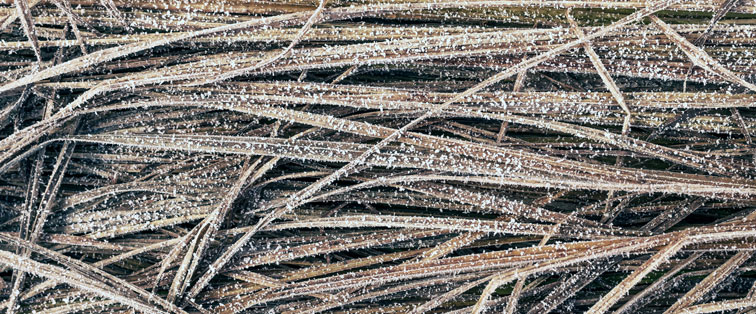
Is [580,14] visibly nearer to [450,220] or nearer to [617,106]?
[617,106]

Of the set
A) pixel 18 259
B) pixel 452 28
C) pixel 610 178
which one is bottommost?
pixel 18 259

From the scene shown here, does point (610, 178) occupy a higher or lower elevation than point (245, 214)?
higher

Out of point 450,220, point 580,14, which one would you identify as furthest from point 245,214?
point 580,14

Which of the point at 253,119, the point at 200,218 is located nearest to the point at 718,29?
the point at 253,119

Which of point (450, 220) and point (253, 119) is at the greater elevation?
point (253, 119)

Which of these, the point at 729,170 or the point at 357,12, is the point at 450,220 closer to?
the point at 357,12

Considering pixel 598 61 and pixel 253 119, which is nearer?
pixel 598 61
